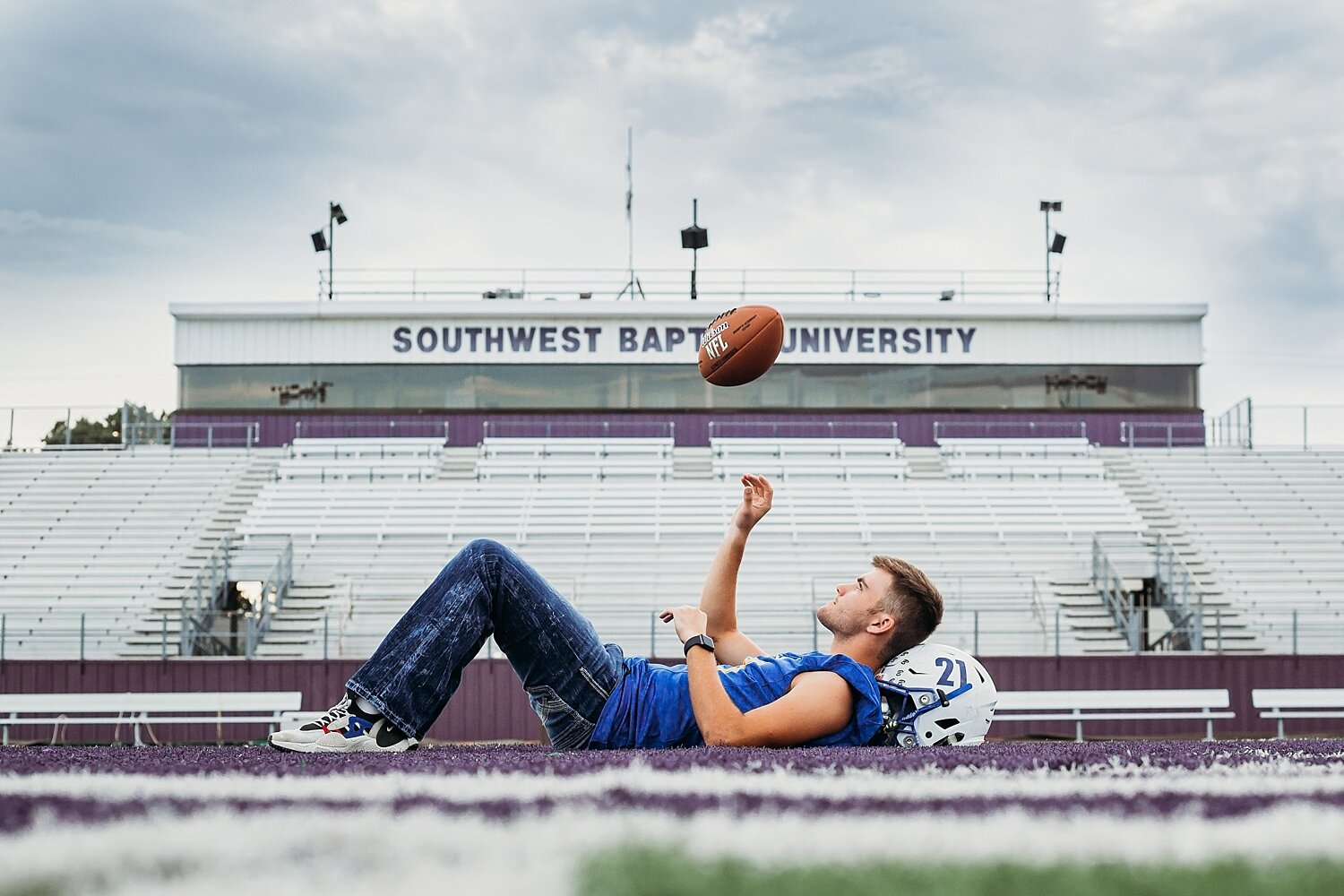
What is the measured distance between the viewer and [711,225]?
77.6 feet

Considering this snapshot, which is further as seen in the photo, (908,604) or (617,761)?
(908,604)

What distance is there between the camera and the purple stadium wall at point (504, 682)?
1216 centimetres

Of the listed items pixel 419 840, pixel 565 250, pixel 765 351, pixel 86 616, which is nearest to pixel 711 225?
pixel 565 250

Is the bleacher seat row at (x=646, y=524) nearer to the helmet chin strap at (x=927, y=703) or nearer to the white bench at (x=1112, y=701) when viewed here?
the white bench at (x=1112, y=701)

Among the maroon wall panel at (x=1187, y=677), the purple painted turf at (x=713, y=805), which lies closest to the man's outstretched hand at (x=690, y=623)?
the purple painted turf at (x=713, y=805)

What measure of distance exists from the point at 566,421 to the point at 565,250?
3.90 m

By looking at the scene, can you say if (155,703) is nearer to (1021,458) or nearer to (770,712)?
(770,712)

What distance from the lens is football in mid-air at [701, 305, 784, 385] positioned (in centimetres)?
687

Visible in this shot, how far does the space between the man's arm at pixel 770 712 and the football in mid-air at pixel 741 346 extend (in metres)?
3.95

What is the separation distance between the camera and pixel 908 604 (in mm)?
3283

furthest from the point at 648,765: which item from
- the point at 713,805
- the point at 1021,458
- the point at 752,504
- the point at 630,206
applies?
the point at 630,206

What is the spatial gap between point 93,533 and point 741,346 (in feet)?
45.2

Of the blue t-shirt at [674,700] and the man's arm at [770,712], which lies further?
the blue t-shirt at [674,700]

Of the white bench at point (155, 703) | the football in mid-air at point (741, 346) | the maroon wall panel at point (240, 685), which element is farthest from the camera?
the maroon wall panel at point (240, 685)
